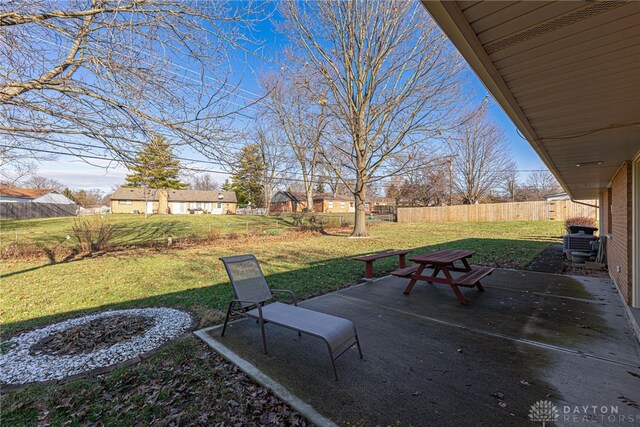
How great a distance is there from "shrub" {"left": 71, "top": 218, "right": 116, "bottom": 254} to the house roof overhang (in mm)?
14306

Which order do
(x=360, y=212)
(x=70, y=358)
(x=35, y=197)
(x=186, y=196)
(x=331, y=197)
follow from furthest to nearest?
(x=186, y=196) → (x=331, y=197) → (x=35, y=197) → (x=360, y=212) → (x=70, y=358)

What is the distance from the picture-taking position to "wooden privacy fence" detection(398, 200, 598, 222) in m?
21.6

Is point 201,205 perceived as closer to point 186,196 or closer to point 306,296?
point 186,196

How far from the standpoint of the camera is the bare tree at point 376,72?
43.9 feet

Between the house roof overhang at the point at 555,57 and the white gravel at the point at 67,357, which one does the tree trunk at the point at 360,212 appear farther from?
the house roof overhang at the point at 555,57

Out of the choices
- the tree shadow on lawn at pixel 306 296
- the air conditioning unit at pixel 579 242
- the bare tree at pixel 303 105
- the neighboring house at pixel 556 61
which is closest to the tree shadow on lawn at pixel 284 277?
the tree shadow on lawn at pixel 306 296

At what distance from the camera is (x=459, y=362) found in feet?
9.78

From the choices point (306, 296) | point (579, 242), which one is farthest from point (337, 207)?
point (306, 296)

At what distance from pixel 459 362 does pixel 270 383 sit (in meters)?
1.93

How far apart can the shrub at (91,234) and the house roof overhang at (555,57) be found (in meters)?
14.3

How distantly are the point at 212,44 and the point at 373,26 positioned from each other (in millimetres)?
12566

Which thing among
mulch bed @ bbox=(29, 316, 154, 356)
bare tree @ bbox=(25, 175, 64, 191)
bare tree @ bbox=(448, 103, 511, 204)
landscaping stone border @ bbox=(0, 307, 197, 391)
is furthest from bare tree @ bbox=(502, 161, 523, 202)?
bare tree @ bbox=(25, 175, 64, 191)

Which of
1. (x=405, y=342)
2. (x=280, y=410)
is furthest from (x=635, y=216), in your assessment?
(x=280, y=410)

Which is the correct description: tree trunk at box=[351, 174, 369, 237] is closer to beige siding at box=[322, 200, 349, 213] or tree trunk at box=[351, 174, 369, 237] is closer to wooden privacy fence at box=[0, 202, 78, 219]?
beige siding at box=[322, 200, 349, 213]
